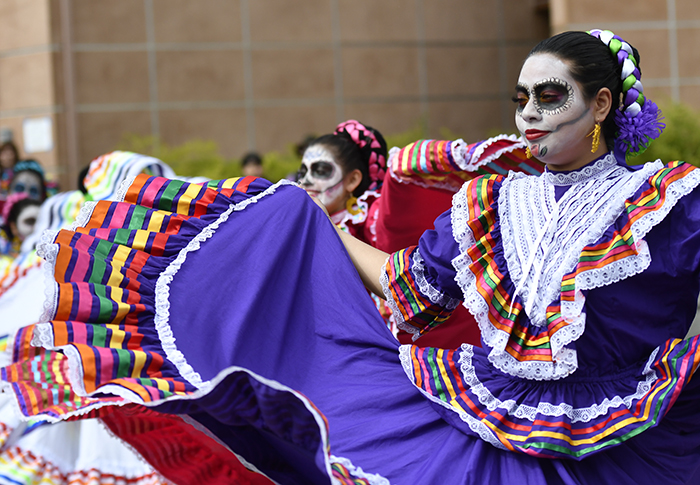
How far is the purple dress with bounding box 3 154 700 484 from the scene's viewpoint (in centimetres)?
168

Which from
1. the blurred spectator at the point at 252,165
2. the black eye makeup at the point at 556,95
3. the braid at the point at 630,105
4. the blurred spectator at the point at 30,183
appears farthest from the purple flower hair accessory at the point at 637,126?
the blurred spectator at the point at 252,165

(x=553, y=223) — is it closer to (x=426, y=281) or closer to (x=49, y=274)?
(x=426, y=281)

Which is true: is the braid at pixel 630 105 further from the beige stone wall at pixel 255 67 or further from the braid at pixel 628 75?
the beige stone wall at pixel 255 67

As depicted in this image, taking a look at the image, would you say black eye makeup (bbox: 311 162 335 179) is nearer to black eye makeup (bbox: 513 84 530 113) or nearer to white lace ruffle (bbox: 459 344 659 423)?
black eye makeup (bbox: 513 84 530 113)

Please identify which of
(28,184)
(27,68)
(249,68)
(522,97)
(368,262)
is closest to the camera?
(522,97)

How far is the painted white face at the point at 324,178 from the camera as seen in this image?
3.40 m

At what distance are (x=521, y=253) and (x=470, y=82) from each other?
9007mm

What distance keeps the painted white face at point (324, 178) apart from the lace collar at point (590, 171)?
1590mm

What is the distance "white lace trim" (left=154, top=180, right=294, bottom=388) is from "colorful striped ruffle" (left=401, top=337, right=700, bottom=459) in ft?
1.80

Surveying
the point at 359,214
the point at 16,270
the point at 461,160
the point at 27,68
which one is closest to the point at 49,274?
the point at 461,160

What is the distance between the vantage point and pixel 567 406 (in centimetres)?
172

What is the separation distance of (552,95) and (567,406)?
0.70 m

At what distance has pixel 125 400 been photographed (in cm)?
159

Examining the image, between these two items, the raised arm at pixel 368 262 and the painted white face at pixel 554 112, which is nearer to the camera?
the painted white face at pixel 554 112
